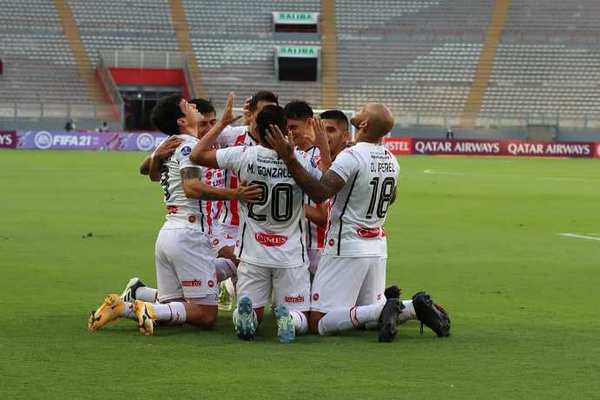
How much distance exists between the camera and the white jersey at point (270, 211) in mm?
8938

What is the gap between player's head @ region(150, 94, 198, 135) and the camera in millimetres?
9531

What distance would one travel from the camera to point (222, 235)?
10742 mm

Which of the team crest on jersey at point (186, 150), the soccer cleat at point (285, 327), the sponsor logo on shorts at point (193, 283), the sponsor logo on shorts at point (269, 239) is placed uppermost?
the team crest on jersey at point (186, 150)

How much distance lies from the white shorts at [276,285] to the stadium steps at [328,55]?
5320cm

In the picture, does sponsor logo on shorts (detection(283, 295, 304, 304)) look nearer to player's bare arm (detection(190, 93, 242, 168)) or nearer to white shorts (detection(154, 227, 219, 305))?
white shorts (detection(154, 227, 219, 305))

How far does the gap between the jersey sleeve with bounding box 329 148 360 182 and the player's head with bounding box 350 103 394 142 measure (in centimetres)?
23

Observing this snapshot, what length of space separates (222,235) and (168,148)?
1.50 meters

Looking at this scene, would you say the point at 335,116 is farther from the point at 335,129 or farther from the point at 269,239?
the point at 269,239

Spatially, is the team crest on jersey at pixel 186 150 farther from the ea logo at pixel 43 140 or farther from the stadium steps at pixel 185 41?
the stadium steps at pixel 185 41

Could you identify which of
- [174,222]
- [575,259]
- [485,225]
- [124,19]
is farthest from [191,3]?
[174,222]

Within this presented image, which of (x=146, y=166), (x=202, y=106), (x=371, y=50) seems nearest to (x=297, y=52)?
(x=371, y=50)

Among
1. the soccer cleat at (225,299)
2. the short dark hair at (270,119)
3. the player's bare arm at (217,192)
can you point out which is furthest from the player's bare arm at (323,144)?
the soccer cleat at (225,299)

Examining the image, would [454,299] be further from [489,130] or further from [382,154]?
[489,130]

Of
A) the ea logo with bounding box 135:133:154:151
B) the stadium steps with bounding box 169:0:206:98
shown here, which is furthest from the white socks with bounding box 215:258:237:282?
the stadium steps with bounding box 169:0:206:98
